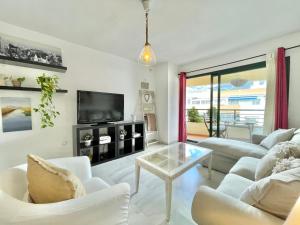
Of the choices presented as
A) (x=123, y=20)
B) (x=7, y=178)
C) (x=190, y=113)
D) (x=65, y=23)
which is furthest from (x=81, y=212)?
(x=190, y=113)

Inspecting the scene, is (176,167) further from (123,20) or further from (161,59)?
(161,59)

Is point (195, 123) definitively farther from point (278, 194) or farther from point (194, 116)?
point (278, 194)

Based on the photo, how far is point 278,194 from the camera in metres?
0.81

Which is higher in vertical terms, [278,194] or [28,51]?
[28,51]

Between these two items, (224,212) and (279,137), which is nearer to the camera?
(224,212)

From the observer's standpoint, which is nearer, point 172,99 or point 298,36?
point 298,36

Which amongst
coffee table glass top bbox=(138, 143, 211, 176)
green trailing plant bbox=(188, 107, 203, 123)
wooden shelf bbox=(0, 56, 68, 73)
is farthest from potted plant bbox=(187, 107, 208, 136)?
wooden shelf bbox=(0, 56, 68, 73)

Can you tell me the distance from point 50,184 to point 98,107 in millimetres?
2247

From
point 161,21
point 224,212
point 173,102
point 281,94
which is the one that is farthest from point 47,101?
point 281,94

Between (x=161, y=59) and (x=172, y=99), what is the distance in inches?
45.4

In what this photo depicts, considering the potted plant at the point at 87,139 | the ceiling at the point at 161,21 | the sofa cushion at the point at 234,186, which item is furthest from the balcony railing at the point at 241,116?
the potted plant at the point at 87,139

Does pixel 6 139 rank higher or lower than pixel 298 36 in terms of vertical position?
lower

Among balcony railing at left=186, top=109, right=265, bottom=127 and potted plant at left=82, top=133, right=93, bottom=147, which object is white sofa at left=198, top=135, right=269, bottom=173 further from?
potted plant at left=82, top=133, right=93, bottom=147

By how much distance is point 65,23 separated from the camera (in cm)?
221
